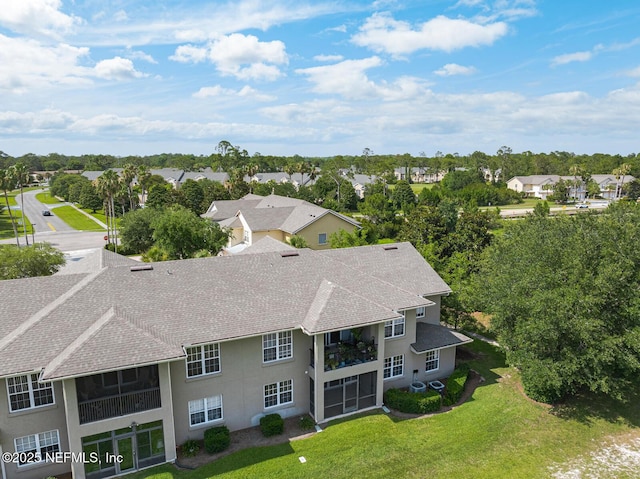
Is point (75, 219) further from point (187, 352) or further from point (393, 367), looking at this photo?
point (393, 367)

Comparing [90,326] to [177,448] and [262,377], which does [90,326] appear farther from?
[262,377]

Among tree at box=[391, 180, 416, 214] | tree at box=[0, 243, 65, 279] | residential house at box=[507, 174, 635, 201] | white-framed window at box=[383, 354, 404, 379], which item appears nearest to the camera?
white-framed window at box=[383, 354, 404, 379]

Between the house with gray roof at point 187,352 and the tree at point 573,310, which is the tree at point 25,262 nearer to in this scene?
the house with gray roof at point 187,352

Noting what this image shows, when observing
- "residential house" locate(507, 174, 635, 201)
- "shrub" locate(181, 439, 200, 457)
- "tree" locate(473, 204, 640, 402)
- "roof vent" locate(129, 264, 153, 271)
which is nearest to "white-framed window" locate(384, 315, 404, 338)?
"tree" locate(473, 204, 640, 402)

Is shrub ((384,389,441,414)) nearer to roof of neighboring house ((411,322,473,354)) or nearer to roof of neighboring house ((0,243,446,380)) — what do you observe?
roof of neighboring house ((411,322,473,354))

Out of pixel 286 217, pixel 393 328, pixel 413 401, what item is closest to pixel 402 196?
pixel 286 217

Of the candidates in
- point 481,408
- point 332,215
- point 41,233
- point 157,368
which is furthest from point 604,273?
point 41,233
